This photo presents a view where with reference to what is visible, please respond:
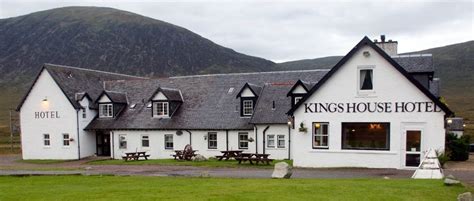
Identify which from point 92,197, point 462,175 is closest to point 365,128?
point 462,175

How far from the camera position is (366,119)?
25438 mm

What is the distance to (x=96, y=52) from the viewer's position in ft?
616

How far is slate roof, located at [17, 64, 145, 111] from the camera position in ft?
135

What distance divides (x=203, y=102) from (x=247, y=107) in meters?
4.87

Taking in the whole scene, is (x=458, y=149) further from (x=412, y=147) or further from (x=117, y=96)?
(x=117, y=96)

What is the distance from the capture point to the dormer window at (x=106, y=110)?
41.1 metres

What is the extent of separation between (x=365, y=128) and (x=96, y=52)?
17647cm

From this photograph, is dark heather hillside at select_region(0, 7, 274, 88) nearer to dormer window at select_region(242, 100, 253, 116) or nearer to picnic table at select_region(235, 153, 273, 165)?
dormer window at select_region(242, 100, 253, 116)

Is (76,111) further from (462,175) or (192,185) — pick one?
(462,175)

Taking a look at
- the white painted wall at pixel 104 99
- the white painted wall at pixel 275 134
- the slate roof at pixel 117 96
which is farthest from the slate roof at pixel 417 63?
the white painted wall at pixel 104 99

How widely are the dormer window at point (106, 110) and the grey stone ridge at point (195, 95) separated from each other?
55 cm

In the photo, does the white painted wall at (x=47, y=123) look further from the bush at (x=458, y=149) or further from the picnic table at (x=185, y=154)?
the bush at (x=458, y=149)

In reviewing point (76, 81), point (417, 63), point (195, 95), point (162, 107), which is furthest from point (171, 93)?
point (417, 63)

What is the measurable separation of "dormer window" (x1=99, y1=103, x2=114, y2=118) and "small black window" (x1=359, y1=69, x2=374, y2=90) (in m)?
24.1
